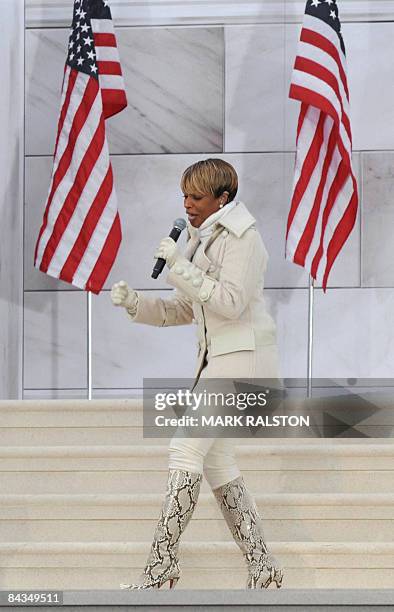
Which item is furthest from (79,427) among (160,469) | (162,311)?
(162,311)

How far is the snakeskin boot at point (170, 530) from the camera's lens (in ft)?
13.6

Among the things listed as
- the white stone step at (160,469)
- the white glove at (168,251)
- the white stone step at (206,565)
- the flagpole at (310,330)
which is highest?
the white glove at (168,251)

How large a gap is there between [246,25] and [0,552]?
5.07 m

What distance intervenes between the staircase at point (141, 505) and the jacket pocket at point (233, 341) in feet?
3.36

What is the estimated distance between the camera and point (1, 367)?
8.23m

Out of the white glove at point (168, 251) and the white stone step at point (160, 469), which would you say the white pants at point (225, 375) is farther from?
the white stone step at point (160, 469)

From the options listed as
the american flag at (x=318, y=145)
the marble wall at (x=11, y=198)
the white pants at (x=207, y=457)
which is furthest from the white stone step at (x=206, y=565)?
the marble wall at (x=11, y=198)

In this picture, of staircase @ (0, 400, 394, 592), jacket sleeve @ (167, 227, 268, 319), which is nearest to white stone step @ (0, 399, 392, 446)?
staircase @ (0, 400, 394, 592)

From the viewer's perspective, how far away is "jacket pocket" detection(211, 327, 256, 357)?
4.26 m

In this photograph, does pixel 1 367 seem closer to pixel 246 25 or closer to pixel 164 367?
pixel 164 367

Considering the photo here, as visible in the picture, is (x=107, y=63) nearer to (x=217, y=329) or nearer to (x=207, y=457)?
(x=217, y=329)

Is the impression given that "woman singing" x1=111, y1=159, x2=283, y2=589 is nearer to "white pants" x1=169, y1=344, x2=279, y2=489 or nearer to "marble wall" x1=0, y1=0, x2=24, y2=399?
"white pants" x1=169, y1=344, x2=279, y2=489

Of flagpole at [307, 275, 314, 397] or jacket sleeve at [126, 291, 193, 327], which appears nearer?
jacket sleeve at [126, 291, 193, 327]

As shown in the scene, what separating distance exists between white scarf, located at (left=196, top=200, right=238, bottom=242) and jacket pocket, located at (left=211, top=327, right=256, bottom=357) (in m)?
0.39
